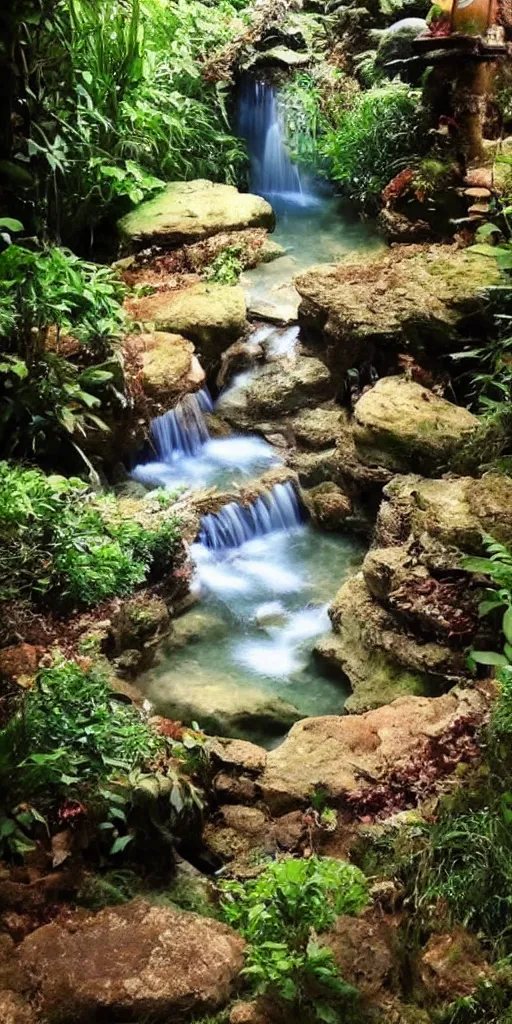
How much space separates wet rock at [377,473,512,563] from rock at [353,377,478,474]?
0.21 meters

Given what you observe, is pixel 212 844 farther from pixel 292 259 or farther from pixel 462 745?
pixel 292 259

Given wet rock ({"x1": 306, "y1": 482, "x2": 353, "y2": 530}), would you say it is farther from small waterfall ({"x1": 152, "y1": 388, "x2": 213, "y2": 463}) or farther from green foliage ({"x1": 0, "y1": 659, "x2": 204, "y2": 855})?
green foliage ({"x1": 0, "y1": 659, "x2": 204, "y2": 855})

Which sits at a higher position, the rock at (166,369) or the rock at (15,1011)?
the rock at (166,369)

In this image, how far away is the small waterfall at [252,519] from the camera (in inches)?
263

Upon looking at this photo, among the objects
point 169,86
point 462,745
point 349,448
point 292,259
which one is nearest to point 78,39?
point 169,86

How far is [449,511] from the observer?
17.5 ft

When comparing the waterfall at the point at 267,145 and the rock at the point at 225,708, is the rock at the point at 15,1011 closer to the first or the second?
the rock at the point at 225,708

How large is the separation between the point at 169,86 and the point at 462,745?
8.62m

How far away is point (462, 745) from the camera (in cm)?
416

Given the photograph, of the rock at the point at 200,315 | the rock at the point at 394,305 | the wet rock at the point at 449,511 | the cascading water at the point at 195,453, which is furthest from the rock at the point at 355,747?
the rock at the point at 200,315

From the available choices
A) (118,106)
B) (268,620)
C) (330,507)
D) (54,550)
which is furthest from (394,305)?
(54,550)

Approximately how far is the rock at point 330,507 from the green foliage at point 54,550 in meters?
1.98

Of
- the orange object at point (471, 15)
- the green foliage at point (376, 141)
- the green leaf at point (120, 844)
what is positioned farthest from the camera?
the green foliage at point (376, 141)

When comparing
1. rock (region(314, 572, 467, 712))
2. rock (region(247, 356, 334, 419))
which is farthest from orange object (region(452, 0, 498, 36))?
rock (region(314, 572, 467, 712))
